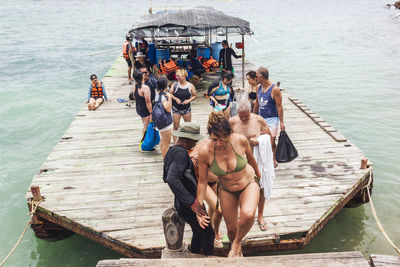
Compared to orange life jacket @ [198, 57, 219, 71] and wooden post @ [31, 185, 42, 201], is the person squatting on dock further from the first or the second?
orange life jacket @ [198, 57, 219, 71]

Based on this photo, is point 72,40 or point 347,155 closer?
point 347,155

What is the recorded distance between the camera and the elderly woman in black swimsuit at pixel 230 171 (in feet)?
12.9

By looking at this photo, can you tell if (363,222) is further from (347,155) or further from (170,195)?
(170,195)

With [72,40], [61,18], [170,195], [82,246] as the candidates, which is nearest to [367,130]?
[170,195]

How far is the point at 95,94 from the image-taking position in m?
11.4

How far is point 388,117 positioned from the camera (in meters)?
14.4

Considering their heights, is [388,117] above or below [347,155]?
below

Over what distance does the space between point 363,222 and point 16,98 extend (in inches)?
706

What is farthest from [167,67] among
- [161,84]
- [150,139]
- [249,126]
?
[249,126]

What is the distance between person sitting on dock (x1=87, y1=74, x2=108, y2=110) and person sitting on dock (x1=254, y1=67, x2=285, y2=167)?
21.2 ft

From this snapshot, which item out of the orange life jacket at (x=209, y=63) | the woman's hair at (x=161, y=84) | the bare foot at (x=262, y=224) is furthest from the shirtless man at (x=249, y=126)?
the orange life jacket at (x=209, y=63)

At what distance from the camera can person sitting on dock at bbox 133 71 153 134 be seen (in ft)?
23.4

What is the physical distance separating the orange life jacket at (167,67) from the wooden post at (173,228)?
34.6 feet

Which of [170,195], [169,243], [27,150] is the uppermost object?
[169,243]
